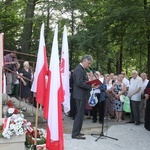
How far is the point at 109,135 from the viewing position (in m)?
7.66

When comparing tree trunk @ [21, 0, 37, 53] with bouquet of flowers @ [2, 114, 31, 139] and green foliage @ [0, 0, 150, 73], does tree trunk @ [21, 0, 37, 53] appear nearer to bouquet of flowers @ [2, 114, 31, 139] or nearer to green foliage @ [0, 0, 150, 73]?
green foliage @ [0, 0, 150, 73]

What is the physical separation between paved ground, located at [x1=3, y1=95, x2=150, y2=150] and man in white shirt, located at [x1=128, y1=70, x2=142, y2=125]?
34cm

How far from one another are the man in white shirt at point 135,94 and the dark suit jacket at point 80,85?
2.72 meters

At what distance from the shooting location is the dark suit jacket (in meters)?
6.71

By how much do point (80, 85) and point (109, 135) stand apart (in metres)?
1.80

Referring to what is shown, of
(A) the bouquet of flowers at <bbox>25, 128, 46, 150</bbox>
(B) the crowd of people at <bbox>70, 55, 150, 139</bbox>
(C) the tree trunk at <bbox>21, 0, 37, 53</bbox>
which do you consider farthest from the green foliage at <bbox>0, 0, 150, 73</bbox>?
(A) the bouquet of flowers at <bbox>25, 128, 46, 150</bbox>

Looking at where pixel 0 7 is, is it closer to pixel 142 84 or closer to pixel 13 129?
pixel 142 84

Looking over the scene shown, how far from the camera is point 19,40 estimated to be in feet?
62.8

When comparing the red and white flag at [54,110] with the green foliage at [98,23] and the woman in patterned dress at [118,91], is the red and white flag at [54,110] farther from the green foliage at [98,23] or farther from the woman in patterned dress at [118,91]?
the green foliage at [98,23]

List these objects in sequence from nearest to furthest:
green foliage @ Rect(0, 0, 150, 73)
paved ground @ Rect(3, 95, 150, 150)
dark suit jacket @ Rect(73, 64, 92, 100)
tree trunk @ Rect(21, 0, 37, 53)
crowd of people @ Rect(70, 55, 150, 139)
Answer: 1. paved ground @ Rect(3, 95, 150, 150)
2. dark suit jacket @ Rect(73, 64, 92, 100)
3. crowd of people @ Rect(70, 55, 150, 139)
4. green foliage @ Rect(0, 0, 150, 73)
5. tree trunk @ Rect(21, 0, 37, 53)

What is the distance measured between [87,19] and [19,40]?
543 centimetres

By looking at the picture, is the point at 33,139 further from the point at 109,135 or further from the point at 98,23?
the point at 98,23

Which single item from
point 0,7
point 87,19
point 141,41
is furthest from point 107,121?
point 0,7

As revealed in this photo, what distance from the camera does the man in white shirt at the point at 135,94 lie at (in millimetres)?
9133
